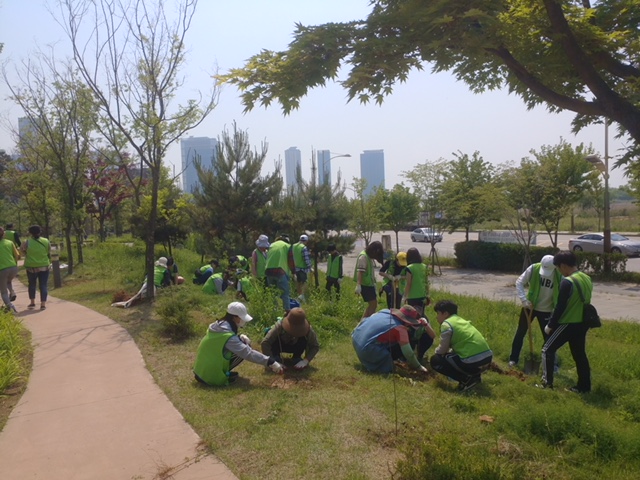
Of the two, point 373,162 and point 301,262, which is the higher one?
point 373,162

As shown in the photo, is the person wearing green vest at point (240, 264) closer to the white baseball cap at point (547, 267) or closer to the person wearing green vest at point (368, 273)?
the person wearing green vest at point (368, 273)

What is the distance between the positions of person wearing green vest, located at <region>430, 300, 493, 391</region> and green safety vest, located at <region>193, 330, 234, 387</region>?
2.23 metres

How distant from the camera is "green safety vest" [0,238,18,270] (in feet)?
33.4

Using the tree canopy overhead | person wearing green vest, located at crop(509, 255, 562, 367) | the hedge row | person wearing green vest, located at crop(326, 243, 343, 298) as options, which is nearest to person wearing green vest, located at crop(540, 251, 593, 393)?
person wearing green vest, located at crop(509, 255, 562, 367)

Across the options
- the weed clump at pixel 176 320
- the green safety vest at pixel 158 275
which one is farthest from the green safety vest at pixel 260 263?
the weed clump at pixel 176 320

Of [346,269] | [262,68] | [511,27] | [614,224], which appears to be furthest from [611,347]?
[614,224]

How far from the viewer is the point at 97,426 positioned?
16.3ft

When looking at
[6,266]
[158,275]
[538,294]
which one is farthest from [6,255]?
[538,294]

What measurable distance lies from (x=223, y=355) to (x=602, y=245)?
25699 millimetres

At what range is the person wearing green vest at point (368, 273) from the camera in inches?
353

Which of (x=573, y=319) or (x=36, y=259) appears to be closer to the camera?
(x=573, y=319)

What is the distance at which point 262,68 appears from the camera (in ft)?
14.8

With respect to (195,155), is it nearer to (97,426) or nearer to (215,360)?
(215,360)

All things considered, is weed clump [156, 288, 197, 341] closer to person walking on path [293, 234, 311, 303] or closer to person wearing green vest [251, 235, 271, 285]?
person wearing green vest [251, 235, 271, 285]
